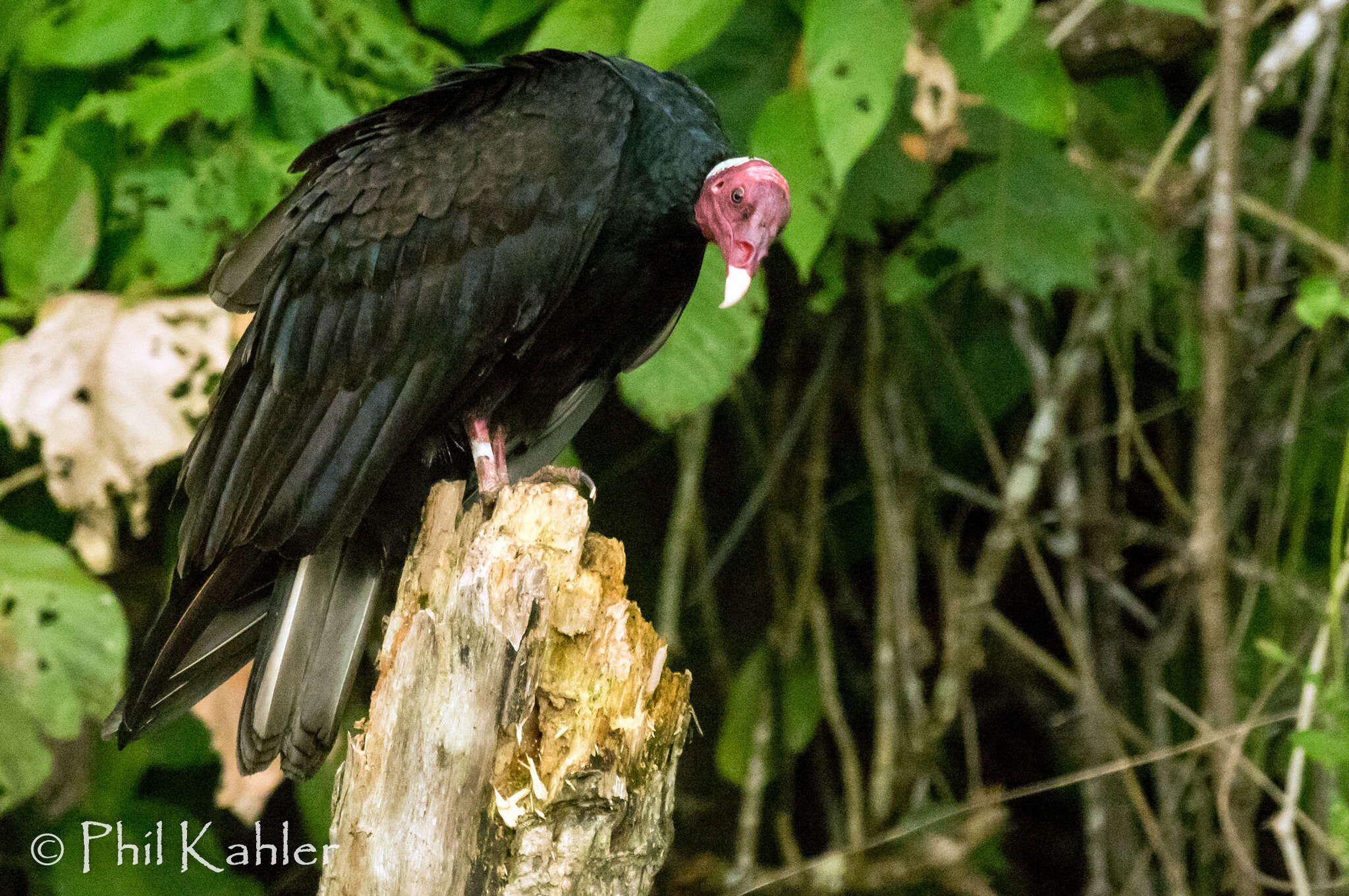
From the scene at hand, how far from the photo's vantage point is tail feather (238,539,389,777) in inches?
70.2

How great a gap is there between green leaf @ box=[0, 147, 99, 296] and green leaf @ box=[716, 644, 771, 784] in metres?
1.60

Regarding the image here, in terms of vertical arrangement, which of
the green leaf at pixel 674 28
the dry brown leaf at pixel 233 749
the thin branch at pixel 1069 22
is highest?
the thin branch at pixel 1069 22

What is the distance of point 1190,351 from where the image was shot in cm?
253

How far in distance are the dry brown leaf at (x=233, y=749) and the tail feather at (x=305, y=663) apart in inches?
13.2

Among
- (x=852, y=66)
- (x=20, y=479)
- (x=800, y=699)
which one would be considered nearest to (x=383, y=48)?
(x=852, y=66)

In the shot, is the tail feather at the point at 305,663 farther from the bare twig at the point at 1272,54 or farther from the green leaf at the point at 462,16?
the bare twig at the point at 1272,54

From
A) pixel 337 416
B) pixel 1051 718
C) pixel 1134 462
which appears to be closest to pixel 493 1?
pixel 337 416

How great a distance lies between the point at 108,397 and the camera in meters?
2.00

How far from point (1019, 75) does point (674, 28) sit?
2.01ft

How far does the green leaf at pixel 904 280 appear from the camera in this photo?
2.42 metres

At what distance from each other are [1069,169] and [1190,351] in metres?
0.47

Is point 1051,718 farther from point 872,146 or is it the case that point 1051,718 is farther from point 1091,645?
point 872,146

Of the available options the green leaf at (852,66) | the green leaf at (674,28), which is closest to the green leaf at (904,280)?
the green leaf at (852,66)

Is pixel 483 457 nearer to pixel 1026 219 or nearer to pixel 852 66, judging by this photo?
pixel 852 66
